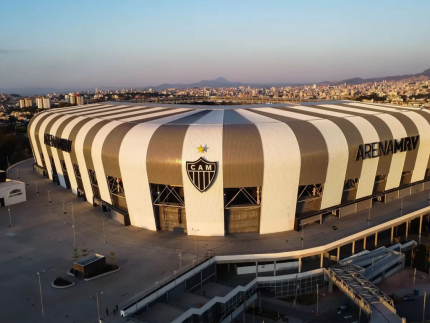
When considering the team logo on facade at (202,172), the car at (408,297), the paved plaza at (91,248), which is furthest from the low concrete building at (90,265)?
the car at (408,297)

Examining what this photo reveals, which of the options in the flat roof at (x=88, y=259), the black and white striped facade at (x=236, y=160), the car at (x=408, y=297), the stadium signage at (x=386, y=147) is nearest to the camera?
the flat roof at (x=88, y=259)

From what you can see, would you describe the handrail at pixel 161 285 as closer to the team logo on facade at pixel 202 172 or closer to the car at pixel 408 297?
the team logo on facade at pixel 202 172

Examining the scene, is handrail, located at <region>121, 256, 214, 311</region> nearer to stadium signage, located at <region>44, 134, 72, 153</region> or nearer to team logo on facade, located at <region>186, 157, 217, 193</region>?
team logo on facade, located at <region>186, 157, 217, 193</region>

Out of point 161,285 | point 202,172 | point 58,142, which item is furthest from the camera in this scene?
point 58,142

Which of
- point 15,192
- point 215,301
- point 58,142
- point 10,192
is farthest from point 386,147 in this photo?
point 10,192

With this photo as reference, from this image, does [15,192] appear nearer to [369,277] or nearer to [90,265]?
[90,265]
